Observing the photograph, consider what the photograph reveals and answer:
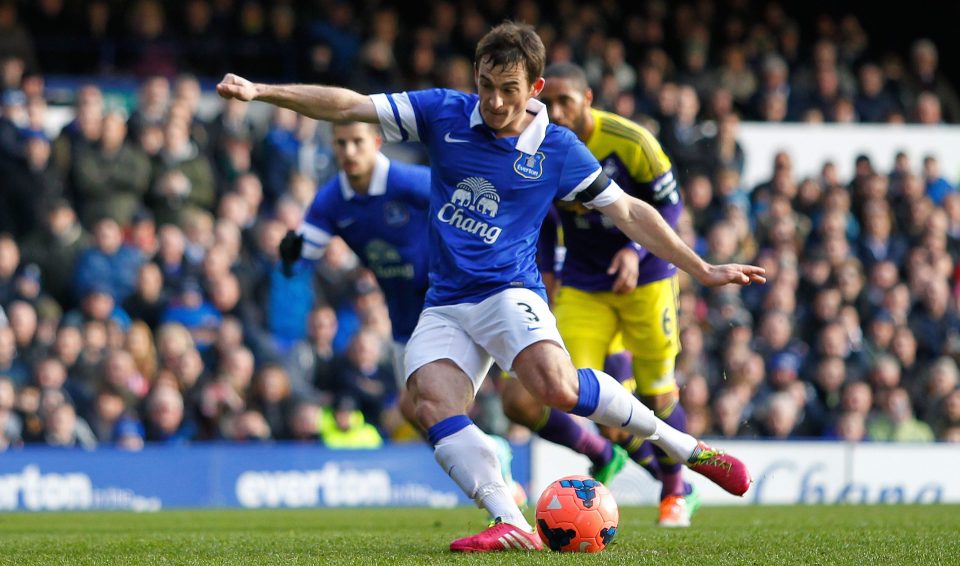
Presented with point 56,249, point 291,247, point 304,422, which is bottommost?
point 304,422

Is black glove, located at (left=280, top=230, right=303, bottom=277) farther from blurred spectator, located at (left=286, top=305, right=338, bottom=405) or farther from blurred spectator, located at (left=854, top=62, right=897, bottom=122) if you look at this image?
blurred spectator, located at (left=854, top=62, right=897, bottom=122)

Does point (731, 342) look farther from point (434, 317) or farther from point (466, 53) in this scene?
point (434, 317)

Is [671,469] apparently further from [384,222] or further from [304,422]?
[304,422]

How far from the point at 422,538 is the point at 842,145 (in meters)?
12.3

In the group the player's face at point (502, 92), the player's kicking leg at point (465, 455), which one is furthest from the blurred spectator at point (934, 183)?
the player's kicking leg at point (465, 455)

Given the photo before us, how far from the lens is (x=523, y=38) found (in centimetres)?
697

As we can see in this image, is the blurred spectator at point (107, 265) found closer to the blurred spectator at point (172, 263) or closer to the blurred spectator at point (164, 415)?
the blurred spectator at point (172, 263)

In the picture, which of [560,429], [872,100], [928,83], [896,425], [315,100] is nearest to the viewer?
[315,100]

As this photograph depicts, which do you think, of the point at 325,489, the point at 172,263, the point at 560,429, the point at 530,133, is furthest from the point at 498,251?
the point at 172,263

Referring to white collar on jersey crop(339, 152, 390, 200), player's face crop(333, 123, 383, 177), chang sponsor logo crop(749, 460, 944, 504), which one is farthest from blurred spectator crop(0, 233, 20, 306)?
chang sponsor logo crop(749, 460, 944, 504)

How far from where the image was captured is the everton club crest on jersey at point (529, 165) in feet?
23.5

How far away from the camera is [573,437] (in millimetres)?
9414

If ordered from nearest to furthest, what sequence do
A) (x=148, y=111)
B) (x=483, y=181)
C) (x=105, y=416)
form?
1. (x=483, y=181)
2. (x=105, y=416)
3. (x=148, y=111)

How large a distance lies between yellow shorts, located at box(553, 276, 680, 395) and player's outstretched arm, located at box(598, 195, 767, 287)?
6.55 ft
